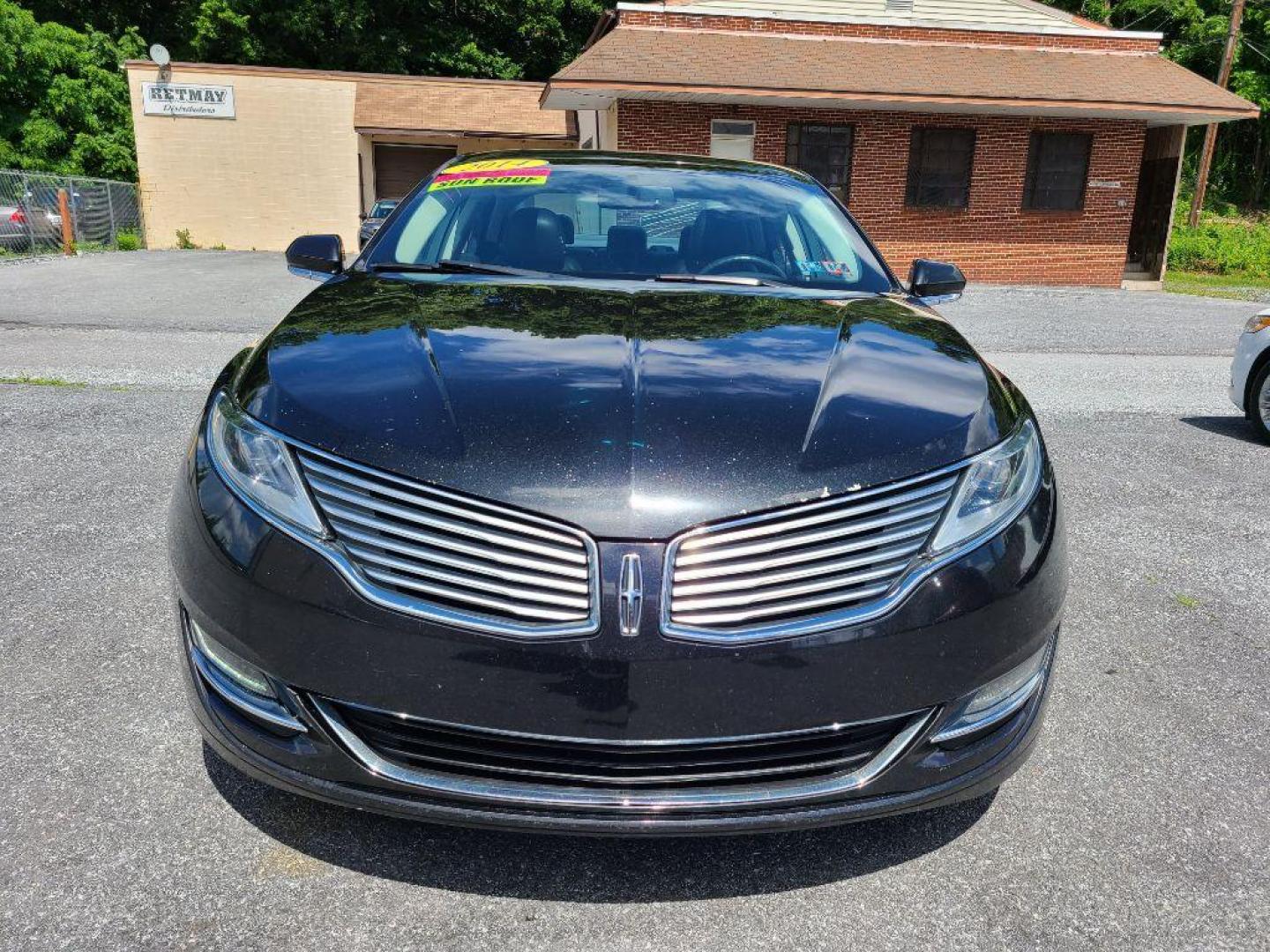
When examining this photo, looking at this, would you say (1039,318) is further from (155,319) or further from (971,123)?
(155,319)

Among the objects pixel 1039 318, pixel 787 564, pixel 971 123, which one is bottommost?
pixel 1039 318

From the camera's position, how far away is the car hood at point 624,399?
1.78 meters

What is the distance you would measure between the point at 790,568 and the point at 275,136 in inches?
1023

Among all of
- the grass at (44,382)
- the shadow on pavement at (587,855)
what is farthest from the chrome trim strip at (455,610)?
the grass at (44,382)

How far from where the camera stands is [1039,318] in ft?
41.9

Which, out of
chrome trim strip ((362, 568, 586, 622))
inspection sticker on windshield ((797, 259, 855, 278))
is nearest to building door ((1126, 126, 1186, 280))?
inspection sticker on windshield ((797, 259, 855, 278))

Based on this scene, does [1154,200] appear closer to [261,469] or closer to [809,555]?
[809,555]

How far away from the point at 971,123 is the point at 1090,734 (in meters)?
18.1

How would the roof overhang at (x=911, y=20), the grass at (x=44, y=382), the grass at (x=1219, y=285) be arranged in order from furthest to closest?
the roof overhang at (x=911, y=20) → the grass at (x=1219, y=285) → the grass at (x=44, y=382)

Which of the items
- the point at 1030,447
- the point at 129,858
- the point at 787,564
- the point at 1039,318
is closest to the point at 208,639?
the point at 129,858

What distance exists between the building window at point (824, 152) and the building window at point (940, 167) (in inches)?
48.5

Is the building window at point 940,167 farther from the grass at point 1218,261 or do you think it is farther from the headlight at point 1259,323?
the headlight at point 1259,323

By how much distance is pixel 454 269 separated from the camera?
9.94ft

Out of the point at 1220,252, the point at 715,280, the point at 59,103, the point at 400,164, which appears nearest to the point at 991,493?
the point at 715,280
